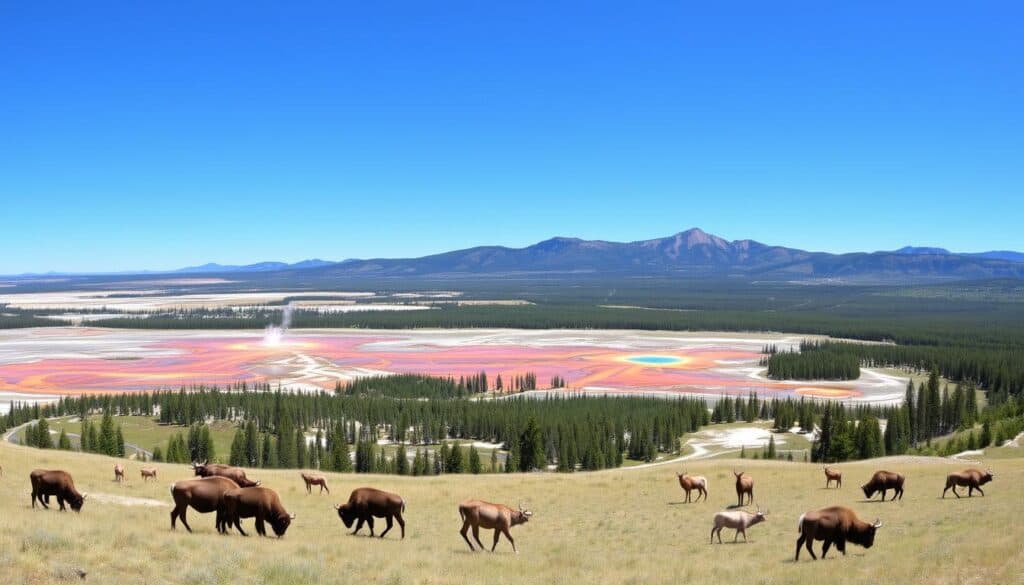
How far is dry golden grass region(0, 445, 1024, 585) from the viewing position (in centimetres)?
1492

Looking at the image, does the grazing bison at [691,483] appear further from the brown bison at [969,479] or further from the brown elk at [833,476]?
the brown bison at [969,479]

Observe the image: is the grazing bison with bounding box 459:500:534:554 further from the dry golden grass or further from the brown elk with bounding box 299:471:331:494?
the brown elk with bounding box 299:471:331:494

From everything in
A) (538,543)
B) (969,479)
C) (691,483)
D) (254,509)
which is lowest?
(691,483)

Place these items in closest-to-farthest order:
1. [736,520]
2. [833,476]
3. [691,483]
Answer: [736,520]
[691,483]
[833,476]

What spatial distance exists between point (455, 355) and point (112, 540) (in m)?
162

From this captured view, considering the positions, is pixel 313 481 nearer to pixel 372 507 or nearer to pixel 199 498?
pixel 372 507

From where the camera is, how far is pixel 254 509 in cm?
1961

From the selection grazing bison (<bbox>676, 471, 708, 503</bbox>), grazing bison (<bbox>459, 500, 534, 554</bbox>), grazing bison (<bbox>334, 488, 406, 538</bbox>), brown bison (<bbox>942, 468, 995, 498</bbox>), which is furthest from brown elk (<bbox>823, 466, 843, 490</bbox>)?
grazing bison (<bbox>334, 488, 406, 538</bbox>)

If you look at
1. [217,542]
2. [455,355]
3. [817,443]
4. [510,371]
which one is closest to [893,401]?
[817,443]

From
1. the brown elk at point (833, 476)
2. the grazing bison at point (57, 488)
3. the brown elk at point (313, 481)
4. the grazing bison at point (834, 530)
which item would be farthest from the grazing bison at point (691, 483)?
the grazing bison at point (57, 488)

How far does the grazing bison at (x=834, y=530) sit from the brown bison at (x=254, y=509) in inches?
520

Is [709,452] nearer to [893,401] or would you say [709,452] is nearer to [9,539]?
[893,401]

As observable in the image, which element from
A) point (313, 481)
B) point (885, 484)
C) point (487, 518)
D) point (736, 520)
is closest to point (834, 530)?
point (736, 520)

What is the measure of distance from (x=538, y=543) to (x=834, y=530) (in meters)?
8.54
